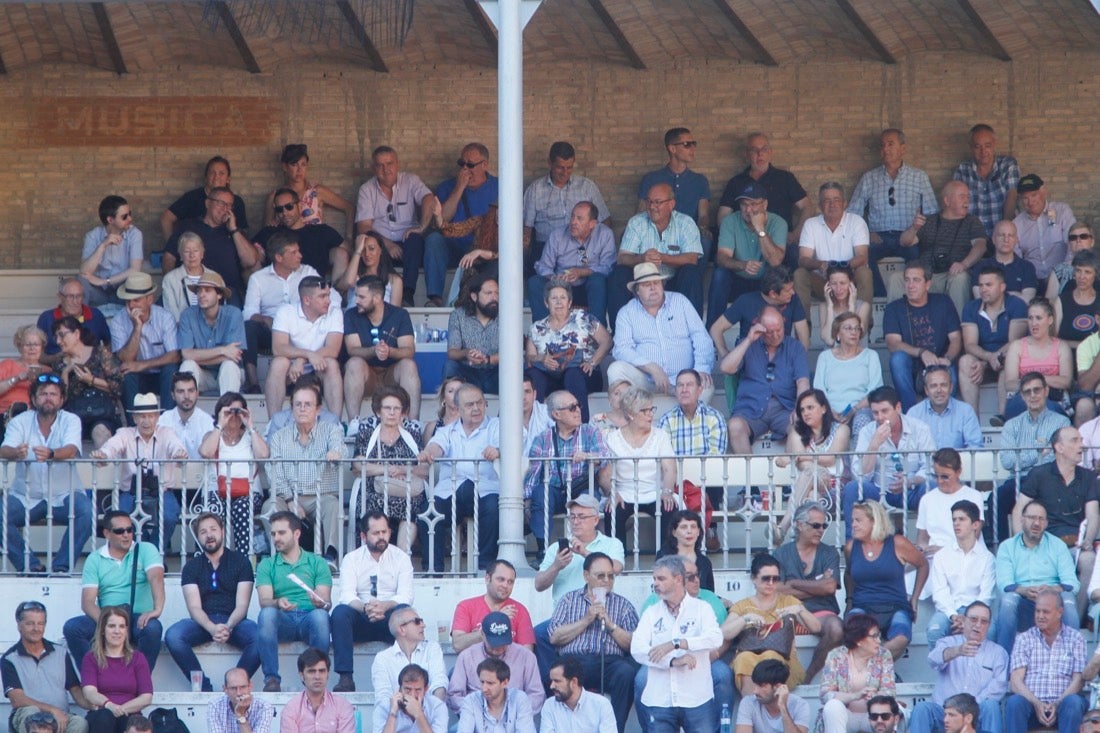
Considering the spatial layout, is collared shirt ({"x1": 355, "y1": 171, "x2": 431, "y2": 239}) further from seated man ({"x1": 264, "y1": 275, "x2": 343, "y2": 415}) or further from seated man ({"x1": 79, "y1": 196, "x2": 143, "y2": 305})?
seated man ({"x1": 264, "y1": 275, "x2": 343, "y2": 415})

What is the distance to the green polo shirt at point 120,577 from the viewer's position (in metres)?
12.1

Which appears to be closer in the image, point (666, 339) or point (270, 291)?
point (666, 339)

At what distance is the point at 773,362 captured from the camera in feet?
45.8

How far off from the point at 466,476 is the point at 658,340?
6.95ft

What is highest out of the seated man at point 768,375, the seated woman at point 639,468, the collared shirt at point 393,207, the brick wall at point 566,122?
the brick wall at point 566,122

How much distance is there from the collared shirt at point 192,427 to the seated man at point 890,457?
3.95 metres

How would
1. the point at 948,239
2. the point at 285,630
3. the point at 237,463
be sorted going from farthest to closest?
the point at 948,239 < the point at 237,463 < the point at 285,630

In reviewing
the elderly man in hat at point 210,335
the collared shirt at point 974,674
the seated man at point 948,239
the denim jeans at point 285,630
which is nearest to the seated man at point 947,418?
the collared shirt at point 974,674

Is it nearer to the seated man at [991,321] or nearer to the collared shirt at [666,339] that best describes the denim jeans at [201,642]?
the collared shirt at [666,339]

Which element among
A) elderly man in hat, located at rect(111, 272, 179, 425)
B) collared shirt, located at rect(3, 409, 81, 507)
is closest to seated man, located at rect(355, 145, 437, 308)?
elderly man in hat, located at rect(111, 272, 179, 425)

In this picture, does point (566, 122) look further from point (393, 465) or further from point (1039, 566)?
point (1039, 566)

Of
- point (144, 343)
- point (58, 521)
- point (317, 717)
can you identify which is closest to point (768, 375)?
point (317, 717)

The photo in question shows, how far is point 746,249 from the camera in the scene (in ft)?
51.6

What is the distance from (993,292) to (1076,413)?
144cm
